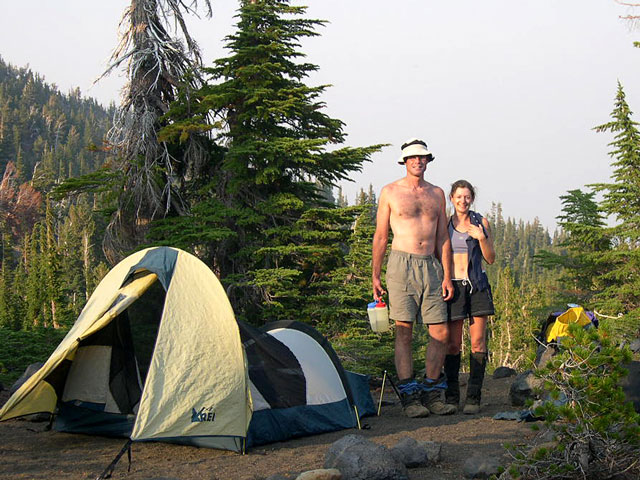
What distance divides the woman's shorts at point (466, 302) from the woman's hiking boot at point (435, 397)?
0.71 m

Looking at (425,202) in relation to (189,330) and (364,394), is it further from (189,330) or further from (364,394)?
(189,330)

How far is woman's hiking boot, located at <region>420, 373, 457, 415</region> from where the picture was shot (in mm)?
6242

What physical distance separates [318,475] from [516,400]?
3.68m

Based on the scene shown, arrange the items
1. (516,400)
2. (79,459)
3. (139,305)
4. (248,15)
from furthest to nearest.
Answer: (248,15) < (516,400) < (139,305) < (79,459)

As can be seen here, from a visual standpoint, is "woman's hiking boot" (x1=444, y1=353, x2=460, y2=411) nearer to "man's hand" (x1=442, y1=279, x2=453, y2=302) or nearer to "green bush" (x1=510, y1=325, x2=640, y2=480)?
"man's hand" (x1=442, y1=279, x2=453, y2=302)

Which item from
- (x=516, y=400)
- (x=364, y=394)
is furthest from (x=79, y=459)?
(x=516, y=400)

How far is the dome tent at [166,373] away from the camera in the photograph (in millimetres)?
4910

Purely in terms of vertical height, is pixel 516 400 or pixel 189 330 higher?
pixel 189 330

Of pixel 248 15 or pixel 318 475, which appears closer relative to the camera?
pixel 318 475

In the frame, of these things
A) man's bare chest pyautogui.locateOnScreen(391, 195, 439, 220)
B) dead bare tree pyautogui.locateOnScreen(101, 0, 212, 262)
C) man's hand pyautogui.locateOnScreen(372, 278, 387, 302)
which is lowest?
man's hand pyautogui.locateOnScreen(372, 278, 387, 302)

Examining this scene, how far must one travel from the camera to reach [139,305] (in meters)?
6.24

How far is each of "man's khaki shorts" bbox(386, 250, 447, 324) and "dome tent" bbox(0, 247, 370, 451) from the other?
99 cm

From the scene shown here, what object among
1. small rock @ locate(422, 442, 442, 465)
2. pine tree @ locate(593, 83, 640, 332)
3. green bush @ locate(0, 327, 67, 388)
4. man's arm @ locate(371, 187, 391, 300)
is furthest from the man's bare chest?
pine tree @ locate(593, 83, 640, 332)

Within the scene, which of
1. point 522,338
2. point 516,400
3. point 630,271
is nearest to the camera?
point 516,400
